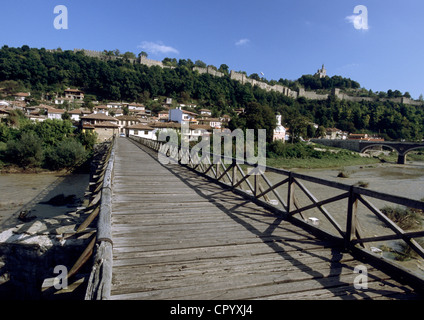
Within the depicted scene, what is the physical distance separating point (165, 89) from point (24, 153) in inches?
3065

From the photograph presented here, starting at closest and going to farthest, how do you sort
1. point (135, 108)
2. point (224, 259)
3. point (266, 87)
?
point (224, 259), point (135, 108), point (266, 87)

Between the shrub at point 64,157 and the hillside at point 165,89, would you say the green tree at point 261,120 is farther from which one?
the shrub at point 64,157

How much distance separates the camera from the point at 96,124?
4872cm

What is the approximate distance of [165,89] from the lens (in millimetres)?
102812

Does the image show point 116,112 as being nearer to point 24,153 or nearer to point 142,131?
point 142,131

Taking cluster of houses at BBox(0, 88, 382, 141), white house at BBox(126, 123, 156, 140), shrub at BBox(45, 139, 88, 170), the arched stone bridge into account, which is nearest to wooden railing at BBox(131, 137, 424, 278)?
shrub at BBox(45, 139, 88, 170)

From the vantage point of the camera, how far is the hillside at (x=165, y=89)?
86812 mm

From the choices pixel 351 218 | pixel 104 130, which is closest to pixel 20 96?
pixel 104 130

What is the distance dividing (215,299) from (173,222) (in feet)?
7.25

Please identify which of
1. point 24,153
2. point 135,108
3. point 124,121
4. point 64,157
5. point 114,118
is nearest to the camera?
point 24,153

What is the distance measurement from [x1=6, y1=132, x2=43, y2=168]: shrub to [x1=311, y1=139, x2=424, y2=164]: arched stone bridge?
64.6 m

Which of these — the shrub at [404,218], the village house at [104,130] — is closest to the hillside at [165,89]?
the village house at [104,130]
